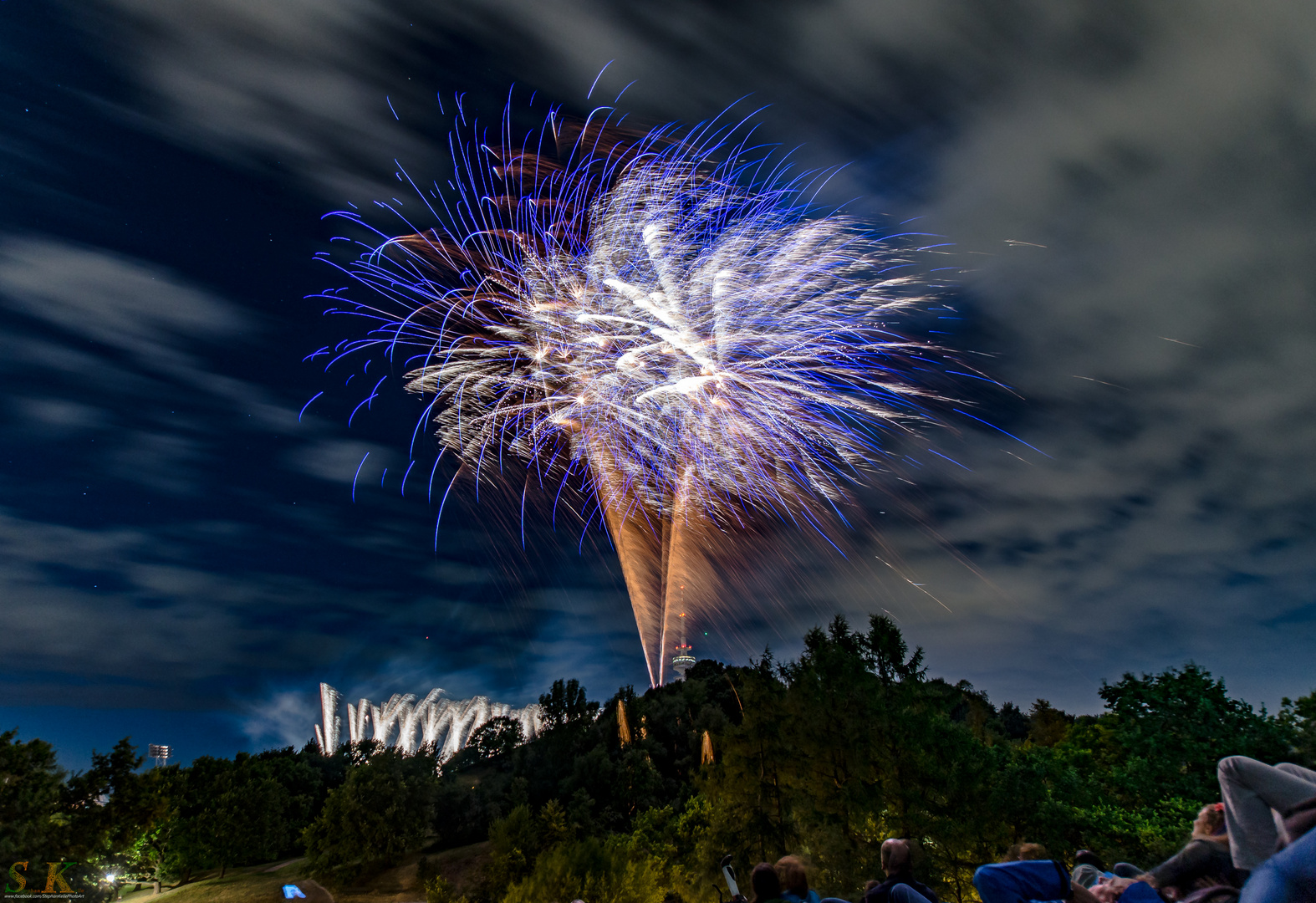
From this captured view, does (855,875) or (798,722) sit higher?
(798,722)

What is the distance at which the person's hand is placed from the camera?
3904mm

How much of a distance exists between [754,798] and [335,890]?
31.9m

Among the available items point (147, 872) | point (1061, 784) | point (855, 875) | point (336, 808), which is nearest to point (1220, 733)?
point (1061, 784)

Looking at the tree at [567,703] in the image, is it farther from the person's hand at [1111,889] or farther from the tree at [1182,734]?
the person's hand at [1111,889]

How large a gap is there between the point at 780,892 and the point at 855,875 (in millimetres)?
18475

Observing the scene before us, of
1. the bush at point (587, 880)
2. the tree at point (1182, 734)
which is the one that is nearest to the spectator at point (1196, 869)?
the bush at point (587, 880)

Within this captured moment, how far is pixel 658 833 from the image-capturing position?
3278 centimetres

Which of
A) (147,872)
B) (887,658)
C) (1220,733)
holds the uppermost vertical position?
(887,658)

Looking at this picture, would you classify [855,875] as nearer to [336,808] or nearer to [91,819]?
[336,808]

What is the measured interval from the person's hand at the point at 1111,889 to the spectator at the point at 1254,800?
5.87ft

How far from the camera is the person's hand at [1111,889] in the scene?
3904 millimetres

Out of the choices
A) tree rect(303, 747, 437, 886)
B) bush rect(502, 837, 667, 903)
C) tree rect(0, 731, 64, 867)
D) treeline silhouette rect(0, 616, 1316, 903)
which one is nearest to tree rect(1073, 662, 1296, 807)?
treeline silhouette rect(0, 616, 1316, 903)

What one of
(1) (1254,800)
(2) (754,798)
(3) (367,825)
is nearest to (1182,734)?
(2) (754,798)

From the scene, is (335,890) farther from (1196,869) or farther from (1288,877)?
(1288,877)
